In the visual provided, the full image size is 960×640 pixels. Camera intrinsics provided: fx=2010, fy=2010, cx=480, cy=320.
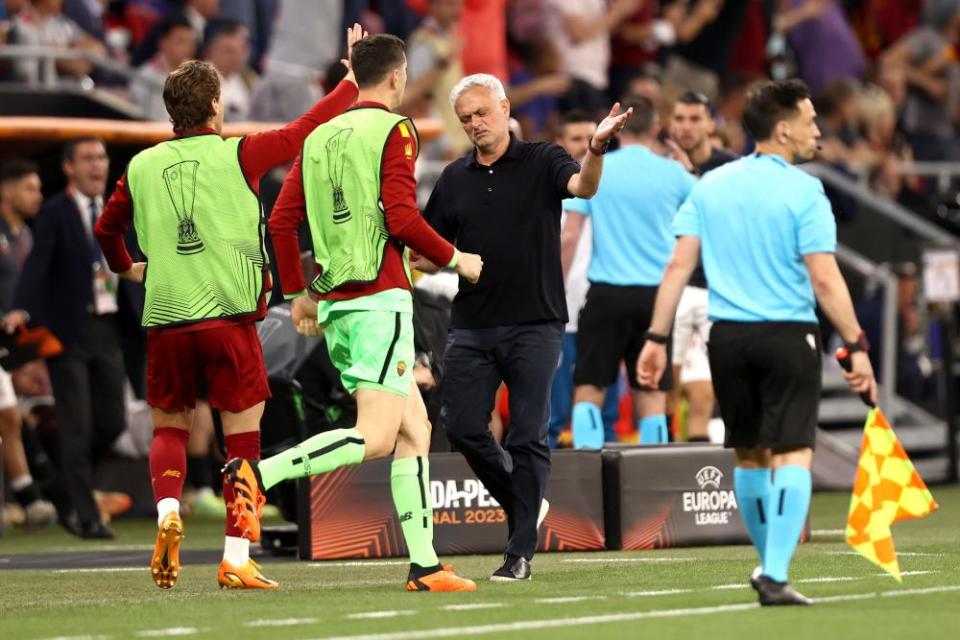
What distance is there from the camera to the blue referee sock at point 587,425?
38.9 ft

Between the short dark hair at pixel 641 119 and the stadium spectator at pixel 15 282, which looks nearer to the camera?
the short dark hair at pixel 641 119

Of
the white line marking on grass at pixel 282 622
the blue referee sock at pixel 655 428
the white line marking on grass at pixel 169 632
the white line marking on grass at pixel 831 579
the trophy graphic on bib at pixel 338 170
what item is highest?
the trophy graphic on bib at pixel 338 170

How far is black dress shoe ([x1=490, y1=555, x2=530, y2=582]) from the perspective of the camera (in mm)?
8778

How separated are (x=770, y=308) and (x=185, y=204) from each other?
8.79 feet

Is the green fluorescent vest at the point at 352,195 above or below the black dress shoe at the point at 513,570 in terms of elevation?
above

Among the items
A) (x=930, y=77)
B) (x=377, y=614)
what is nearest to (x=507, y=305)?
(x=377, y=614)

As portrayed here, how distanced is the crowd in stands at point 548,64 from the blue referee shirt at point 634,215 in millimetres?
786

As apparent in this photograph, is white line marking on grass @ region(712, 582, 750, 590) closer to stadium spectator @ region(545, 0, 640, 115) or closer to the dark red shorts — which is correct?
the dark red shorts

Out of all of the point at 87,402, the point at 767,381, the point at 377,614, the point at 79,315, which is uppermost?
the point at 79,315

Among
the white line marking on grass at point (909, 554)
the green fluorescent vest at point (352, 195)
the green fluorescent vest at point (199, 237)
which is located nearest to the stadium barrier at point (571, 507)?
the white line marking on grass at point (909, 554)

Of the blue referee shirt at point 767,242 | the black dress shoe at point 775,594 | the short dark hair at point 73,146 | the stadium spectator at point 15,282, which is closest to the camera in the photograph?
the black dress shoe at point 775,594

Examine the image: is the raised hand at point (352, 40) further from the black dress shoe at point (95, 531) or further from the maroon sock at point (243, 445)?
the black dress shoe at point (95, 531)

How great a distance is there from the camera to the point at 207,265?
872cm

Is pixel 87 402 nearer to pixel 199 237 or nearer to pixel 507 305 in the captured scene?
pixel 199 237
